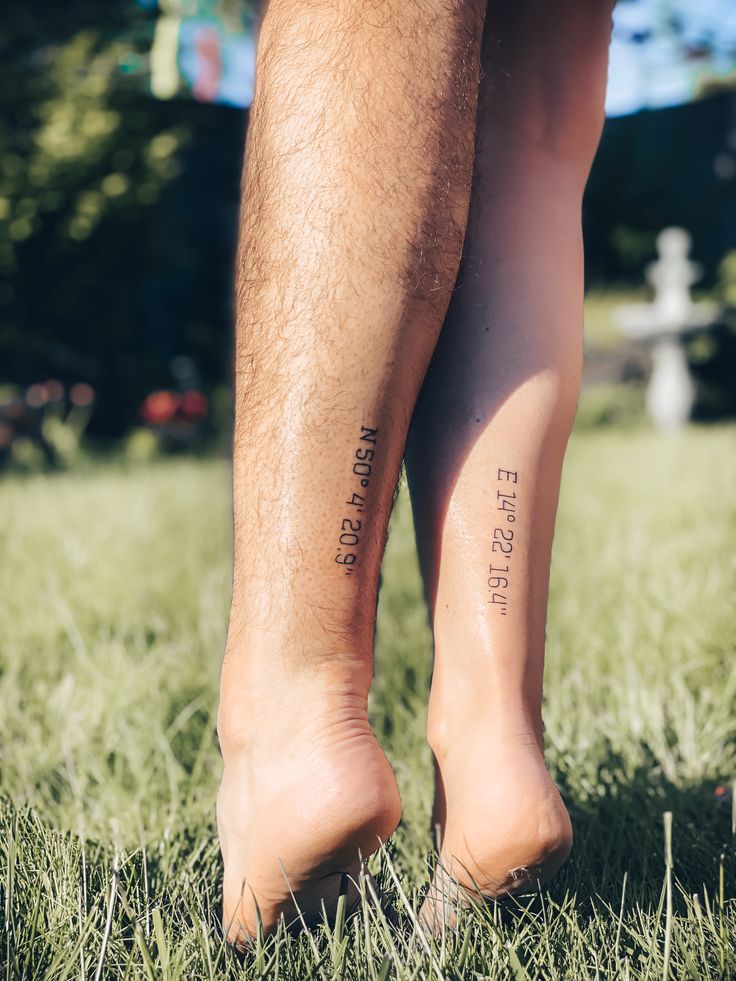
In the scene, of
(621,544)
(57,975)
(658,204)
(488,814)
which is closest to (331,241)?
(488,814)

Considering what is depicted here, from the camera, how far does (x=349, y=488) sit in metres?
0.73

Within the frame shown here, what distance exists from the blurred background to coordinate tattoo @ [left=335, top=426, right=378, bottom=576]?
330 cm

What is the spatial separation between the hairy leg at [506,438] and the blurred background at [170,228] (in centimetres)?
289

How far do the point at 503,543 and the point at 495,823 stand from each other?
0.24 m

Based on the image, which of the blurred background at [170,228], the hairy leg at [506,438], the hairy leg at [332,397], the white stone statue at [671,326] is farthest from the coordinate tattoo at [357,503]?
the white stone statue at [671,326]

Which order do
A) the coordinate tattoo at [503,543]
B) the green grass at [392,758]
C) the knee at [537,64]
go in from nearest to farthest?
the green grass at [392,758], the coordinate tattoo at [503,543], the knee at [537,64]

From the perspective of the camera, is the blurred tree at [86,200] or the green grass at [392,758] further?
the blurred tree at [86,200]

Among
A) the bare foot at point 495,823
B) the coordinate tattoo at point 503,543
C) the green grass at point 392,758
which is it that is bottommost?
the green grass at point 392,758

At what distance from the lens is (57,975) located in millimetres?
671

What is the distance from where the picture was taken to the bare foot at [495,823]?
72 cm

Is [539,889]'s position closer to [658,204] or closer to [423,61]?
[423,61]

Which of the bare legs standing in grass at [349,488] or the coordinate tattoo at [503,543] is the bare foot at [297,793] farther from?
the coordinate tattoo at [503,543]

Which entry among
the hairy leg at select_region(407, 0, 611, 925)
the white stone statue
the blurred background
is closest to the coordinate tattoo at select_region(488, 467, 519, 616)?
the hairy leg at select_region(407, 0, 611, 925)

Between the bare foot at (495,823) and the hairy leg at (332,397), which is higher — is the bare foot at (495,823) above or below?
below
